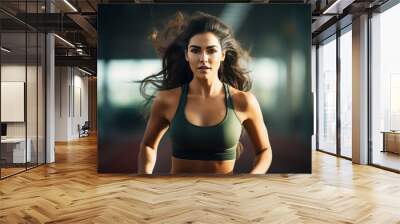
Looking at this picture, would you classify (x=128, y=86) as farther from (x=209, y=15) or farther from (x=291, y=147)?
(x=291, y=147)

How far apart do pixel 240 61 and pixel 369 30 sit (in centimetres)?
334

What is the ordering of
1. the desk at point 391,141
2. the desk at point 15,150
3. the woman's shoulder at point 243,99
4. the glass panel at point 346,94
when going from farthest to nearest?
1. the glass panel at point 346,94
2. the desk at point 391,141
3. the desk at point 15,150
4. the woman's shoulder at point 243,99

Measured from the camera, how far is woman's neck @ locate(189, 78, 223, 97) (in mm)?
6359

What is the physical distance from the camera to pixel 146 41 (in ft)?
21.5

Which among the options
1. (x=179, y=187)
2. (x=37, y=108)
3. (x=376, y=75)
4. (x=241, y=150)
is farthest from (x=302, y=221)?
(x=37, y=108)

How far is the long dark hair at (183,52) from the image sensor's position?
6.48 meters

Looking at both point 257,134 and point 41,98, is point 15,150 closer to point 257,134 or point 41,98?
point 41,98

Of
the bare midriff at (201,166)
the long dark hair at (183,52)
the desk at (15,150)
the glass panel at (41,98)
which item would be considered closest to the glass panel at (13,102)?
the desk at (15,150)

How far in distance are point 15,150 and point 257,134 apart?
4.72 meters

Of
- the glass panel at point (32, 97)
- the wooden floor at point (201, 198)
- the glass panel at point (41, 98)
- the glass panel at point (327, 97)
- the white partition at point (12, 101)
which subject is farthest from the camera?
the glass panel at point (327, 97)

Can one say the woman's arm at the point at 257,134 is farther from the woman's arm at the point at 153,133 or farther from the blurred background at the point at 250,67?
the woman's arm at the point at 153,133

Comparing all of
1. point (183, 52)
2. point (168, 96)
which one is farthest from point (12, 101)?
point (183, 52)

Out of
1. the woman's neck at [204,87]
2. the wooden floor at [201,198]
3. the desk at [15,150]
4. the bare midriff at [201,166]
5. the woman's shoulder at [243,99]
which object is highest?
the woman's neck at [204,87]

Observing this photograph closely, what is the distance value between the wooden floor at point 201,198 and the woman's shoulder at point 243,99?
1.21 meters
